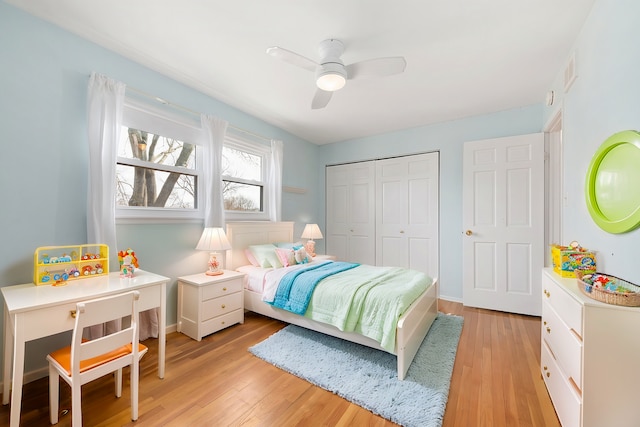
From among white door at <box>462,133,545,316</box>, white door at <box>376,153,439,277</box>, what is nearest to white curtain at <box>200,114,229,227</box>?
white door at <box>376,153,439,277</box>

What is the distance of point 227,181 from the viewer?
11.3 feet

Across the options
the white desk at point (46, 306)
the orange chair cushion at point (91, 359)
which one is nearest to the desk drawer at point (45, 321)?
the white desk at point (46, 306)

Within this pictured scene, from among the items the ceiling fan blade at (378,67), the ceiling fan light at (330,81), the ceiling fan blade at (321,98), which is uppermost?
the ceiling fan blade at (378,67)

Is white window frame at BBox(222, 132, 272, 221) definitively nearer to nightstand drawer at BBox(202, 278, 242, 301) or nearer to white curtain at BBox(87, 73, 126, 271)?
nightstand drawer at BBox(202, 278, 242, 301)

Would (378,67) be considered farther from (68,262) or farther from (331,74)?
(68,262)

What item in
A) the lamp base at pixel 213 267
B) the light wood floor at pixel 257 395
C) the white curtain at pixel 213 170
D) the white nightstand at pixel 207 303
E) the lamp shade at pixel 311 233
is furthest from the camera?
the lamp shade at pixel 311 233

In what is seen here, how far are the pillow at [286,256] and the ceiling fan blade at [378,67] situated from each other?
2079mm

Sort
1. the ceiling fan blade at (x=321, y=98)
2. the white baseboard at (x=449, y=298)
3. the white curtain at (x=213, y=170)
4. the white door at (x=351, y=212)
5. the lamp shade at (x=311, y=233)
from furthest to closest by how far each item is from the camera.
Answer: the white door at (x=351, y=212), the lamp shade at (x=311, y=233), the white baseboard at (x=449, y=298), the white curtain at (x=213, y=170), the ceiling fan blade at (x=321, y=98)

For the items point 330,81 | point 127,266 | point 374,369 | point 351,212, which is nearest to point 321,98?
point 330,81

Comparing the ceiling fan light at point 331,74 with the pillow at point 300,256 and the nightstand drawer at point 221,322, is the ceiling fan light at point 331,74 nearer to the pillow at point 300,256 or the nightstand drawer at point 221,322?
the pillow at point 300,256

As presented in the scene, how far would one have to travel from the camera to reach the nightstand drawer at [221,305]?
2571 millimetres

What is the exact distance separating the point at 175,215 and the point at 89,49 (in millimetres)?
1561

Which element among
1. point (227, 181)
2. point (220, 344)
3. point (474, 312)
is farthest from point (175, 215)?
point (474, 312)

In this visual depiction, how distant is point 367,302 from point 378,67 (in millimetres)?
1882
